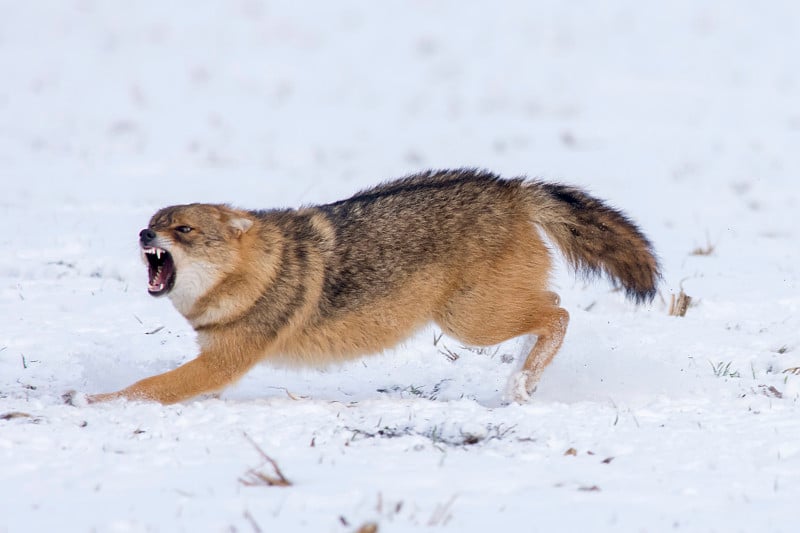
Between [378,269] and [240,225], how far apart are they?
0.86 meters

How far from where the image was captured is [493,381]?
22.7 ft

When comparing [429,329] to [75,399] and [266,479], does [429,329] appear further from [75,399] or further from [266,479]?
[266,479]

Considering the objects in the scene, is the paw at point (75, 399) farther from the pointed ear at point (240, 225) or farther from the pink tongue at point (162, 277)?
the pointed ear at point (240, 225)

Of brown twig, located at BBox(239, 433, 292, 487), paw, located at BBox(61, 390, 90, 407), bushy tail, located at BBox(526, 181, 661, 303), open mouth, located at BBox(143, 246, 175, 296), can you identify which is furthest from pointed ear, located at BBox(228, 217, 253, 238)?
brown twig, located at BBox(239, 433, 292, 487)

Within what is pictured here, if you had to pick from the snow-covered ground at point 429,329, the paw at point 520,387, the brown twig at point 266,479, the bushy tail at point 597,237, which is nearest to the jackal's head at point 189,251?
the snow-covered ground at point 429,329

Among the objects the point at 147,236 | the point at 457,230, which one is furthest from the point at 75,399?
the point at 457,230

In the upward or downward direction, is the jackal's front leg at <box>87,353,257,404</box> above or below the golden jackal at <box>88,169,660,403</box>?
below

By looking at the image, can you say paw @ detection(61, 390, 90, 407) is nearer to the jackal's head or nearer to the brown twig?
the jackal's head

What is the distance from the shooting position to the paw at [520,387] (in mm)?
6297

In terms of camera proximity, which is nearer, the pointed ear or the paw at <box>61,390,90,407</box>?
the paw at <box>61,390,90,407</box>

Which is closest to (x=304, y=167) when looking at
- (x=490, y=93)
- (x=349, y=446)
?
(x=490, y=93)

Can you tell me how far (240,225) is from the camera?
6.40 metres

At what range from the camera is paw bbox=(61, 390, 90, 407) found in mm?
5773

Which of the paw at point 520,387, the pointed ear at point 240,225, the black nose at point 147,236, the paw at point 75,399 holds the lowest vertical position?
the paw at point 75,399
